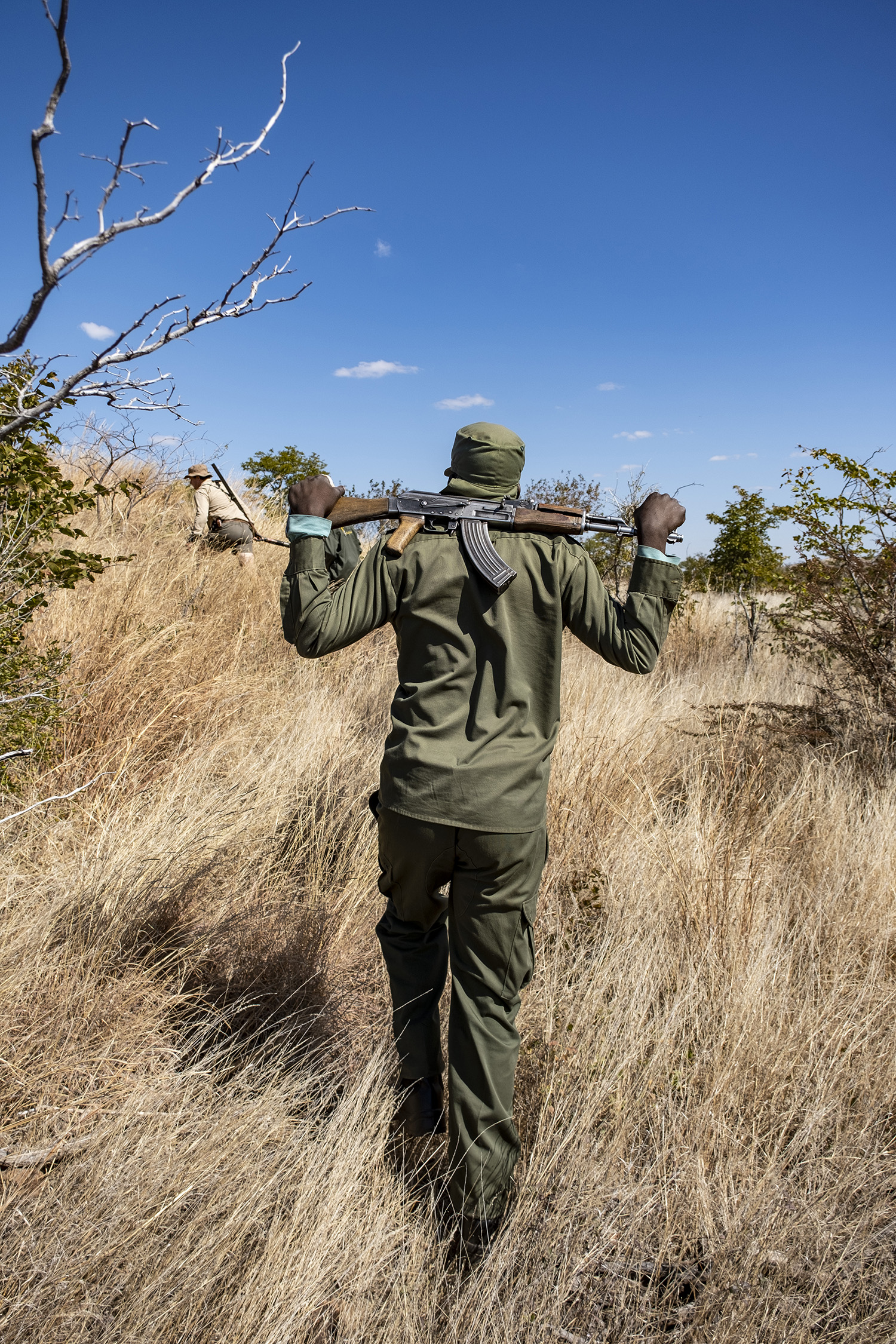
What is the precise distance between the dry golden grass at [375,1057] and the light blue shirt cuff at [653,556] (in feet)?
4.65

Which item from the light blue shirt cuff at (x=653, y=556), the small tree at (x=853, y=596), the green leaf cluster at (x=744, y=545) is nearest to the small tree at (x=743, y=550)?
the green leaf cluster at (x=744, y=545)

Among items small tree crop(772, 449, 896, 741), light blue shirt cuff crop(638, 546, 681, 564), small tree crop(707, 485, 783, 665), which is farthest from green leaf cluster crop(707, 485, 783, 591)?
light blue shirt cuff crop(638, 546, 681, 564)

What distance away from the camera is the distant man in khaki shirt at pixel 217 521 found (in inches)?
284

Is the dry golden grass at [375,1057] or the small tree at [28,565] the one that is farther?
the small tree at [28,565]

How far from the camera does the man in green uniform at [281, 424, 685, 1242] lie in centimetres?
184

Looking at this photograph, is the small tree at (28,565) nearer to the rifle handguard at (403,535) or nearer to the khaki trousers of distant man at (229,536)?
the rifle handguard at (403,535)

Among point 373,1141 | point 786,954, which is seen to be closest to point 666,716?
point 786,954

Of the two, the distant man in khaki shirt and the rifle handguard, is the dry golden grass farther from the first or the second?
the distant man in khaki shirt

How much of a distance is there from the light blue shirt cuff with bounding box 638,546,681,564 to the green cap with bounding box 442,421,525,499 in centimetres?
41

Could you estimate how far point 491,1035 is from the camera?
189cm

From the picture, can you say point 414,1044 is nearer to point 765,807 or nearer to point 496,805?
point 496,805

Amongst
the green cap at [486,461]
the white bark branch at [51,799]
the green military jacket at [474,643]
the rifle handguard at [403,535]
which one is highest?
the green cap at [486,461]

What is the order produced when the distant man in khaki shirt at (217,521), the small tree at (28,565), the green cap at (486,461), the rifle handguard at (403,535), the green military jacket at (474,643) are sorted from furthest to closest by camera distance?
the distant man in khaki shirt at (217,521)
the small tree at (28,565)
the green cap at (486,461)
the rifle handguard at (403,535)
the green military jacket at (474,643)

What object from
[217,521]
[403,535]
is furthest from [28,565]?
[217,521]
